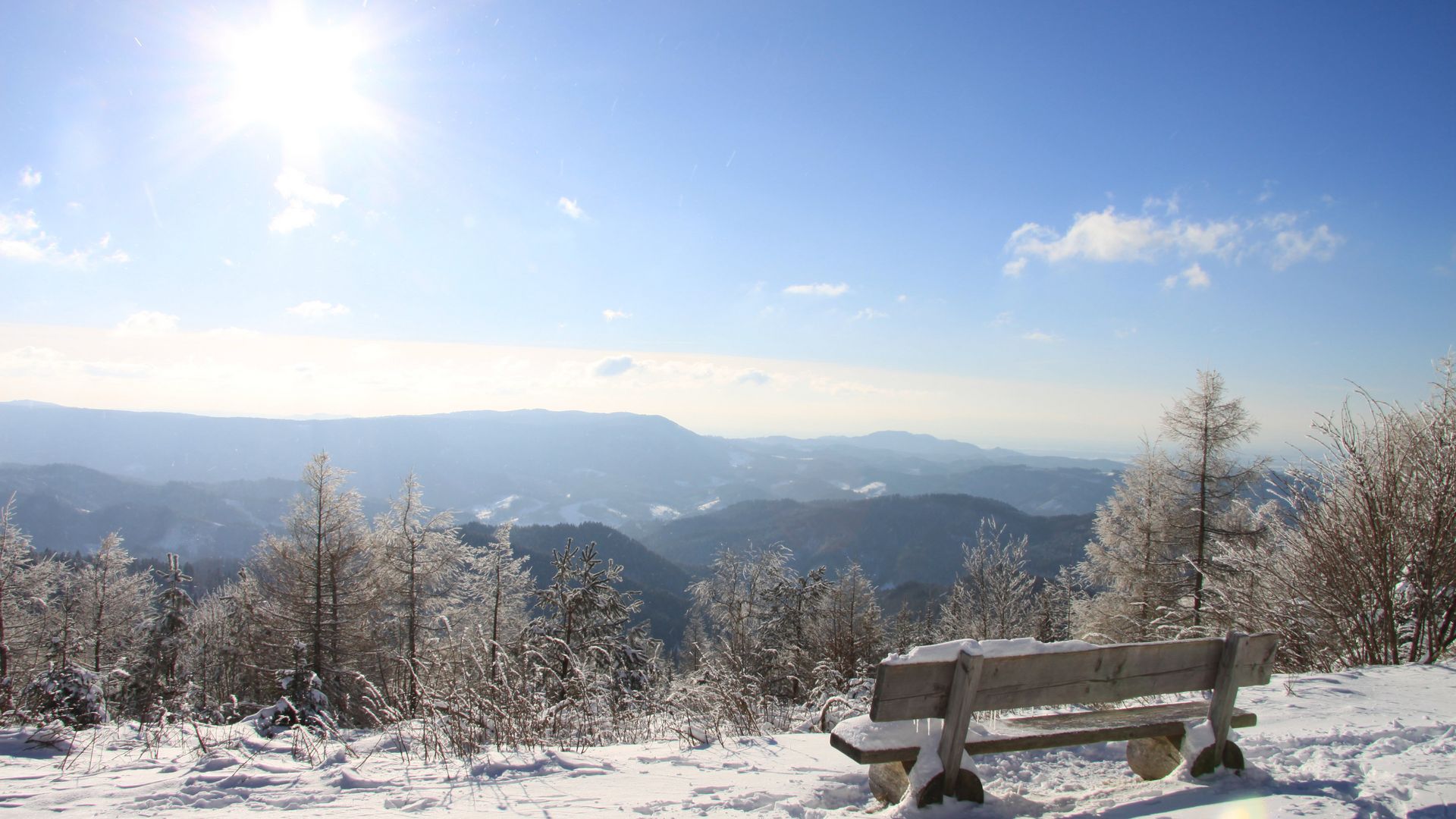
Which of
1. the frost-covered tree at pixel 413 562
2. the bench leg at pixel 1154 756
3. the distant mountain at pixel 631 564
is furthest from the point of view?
the distant mountain at pixel 631 564

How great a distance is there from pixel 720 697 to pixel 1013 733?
3051 mm

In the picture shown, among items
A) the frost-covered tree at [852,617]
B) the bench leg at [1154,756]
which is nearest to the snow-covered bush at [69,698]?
the bench leg at [1154,756]

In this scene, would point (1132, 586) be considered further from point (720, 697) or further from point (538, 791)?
point (538, 791)

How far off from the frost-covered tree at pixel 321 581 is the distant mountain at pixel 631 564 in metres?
65.6

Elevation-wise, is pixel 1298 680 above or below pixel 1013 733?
below

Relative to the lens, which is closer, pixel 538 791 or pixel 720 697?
pixel 538 791

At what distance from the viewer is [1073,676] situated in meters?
3.15

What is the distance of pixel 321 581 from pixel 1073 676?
60.5ft

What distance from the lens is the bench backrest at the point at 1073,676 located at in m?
2.85

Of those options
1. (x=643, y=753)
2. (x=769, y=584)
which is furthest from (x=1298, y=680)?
(x=769, y=584)

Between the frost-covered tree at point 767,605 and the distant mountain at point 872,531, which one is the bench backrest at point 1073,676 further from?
the distant mountain at point 872,531

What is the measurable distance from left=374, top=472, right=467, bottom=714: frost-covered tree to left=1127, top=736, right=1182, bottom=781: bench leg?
17526 mm

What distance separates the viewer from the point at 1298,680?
5.61 metres

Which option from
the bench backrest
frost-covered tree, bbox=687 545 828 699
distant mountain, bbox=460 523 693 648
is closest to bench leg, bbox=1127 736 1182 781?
the bench backrest
